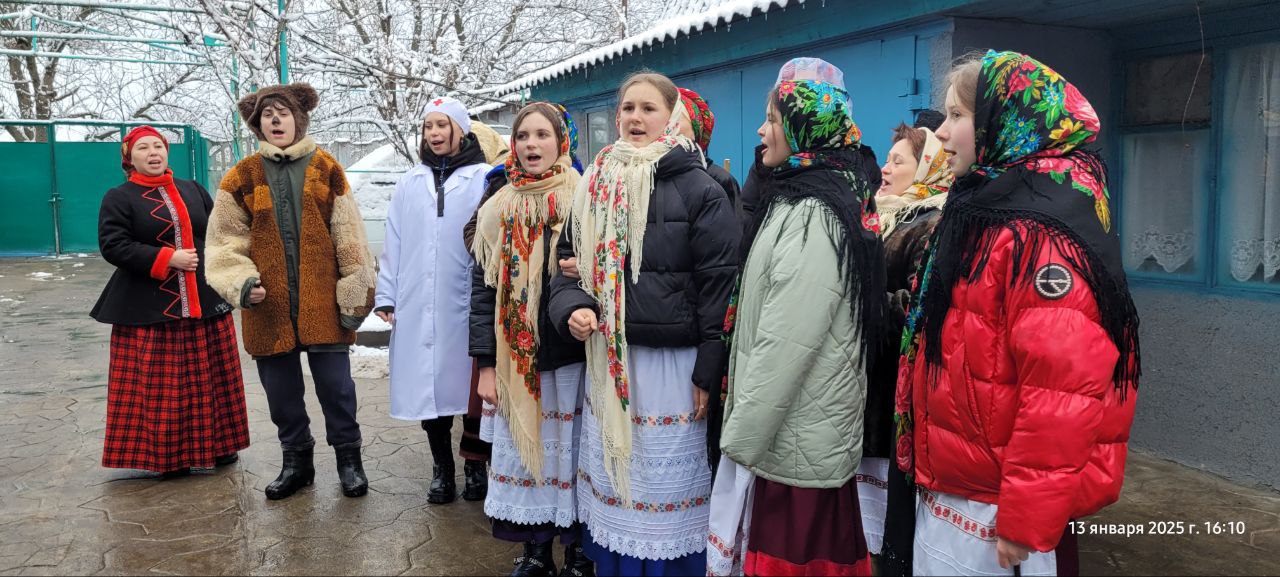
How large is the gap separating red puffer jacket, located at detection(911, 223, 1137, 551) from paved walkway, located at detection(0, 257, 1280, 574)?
1.90 metres

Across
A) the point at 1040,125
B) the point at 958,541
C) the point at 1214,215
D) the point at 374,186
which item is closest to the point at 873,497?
the point at 958,541

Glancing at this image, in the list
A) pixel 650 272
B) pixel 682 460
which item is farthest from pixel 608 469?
pixel 650 272

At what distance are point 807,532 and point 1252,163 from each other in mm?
3548

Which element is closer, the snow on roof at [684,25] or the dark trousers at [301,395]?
the dark trousers at [301,395]

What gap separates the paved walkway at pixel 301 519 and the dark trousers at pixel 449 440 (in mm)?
235

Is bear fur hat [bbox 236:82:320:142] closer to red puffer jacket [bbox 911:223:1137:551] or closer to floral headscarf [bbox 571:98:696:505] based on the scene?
floral headscarf [bbox 571:98:696:505]

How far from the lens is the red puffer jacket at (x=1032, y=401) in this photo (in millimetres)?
1833

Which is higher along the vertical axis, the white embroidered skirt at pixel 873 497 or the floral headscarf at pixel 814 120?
the floral headscarf at pixel 814 120

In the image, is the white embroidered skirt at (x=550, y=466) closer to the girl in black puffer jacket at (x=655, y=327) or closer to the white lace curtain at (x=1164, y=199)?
the girl in black puffer jacket at (x=655, y=327)

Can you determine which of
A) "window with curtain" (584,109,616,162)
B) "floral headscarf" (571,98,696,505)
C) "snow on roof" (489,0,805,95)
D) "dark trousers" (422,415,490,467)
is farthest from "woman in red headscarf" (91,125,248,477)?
"window with curtain" (584,109,616,162)

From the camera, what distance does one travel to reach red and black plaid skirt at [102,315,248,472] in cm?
456

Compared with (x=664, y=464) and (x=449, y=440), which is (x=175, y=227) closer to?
(x=449, y=440)

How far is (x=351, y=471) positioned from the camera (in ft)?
14.5

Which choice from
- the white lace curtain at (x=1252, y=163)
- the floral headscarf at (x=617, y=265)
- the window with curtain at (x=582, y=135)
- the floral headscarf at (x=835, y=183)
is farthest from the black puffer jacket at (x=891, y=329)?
the window with curtain at (x=582, y=135)
